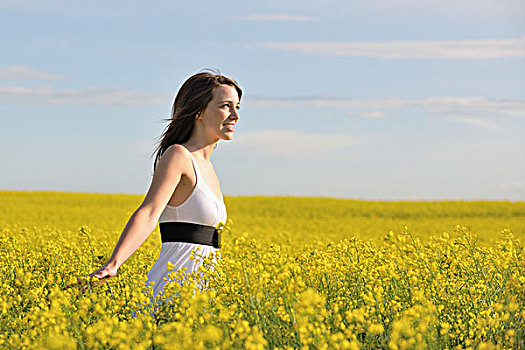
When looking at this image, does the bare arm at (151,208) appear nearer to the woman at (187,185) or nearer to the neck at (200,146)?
the woman at (187,185)

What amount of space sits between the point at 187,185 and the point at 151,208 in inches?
10.7

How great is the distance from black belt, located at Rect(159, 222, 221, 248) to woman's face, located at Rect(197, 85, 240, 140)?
0.59 meters

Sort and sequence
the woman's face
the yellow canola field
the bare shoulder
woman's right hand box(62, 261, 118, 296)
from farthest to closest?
the woman's face
the bare shoulder
woman's right hand box(62, 261, 118, 296)
the yellow canola field

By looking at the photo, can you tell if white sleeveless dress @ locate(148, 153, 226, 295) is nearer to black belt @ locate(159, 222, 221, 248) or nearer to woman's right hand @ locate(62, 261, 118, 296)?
black belt @ locate(159, 222, 221, 248)

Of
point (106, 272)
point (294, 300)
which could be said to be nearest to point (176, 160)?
point (106, 272)

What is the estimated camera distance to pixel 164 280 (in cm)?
340

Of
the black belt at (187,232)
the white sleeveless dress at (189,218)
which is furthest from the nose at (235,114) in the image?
the black belt at (187,232)

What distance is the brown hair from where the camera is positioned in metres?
3.78

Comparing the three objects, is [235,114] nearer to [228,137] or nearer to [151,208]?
[228,137]

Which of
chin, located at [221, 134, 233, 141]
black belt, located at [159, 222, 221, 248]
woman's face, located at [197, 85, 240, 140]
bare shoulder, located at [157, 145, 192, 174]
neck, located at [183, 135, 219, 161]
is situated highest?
woman's face, located at [197, 85, 240, 140]

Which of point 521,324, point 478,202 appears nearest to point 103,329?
point 521,324

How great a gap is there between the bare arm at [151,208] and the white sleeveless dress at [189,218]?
0.40ft

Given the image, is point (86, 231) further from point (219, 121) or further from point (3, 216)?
point (3, 216)

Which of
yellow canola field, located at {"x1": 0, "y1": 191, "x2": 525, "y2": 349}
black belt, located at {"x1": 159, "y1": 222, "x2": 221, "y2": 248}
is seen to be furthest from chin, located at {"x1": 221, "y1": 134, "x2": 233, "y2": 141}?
yellow canola field, located at {"x1": 0, "y1": 191, "x2": 525, "y2": 349}
